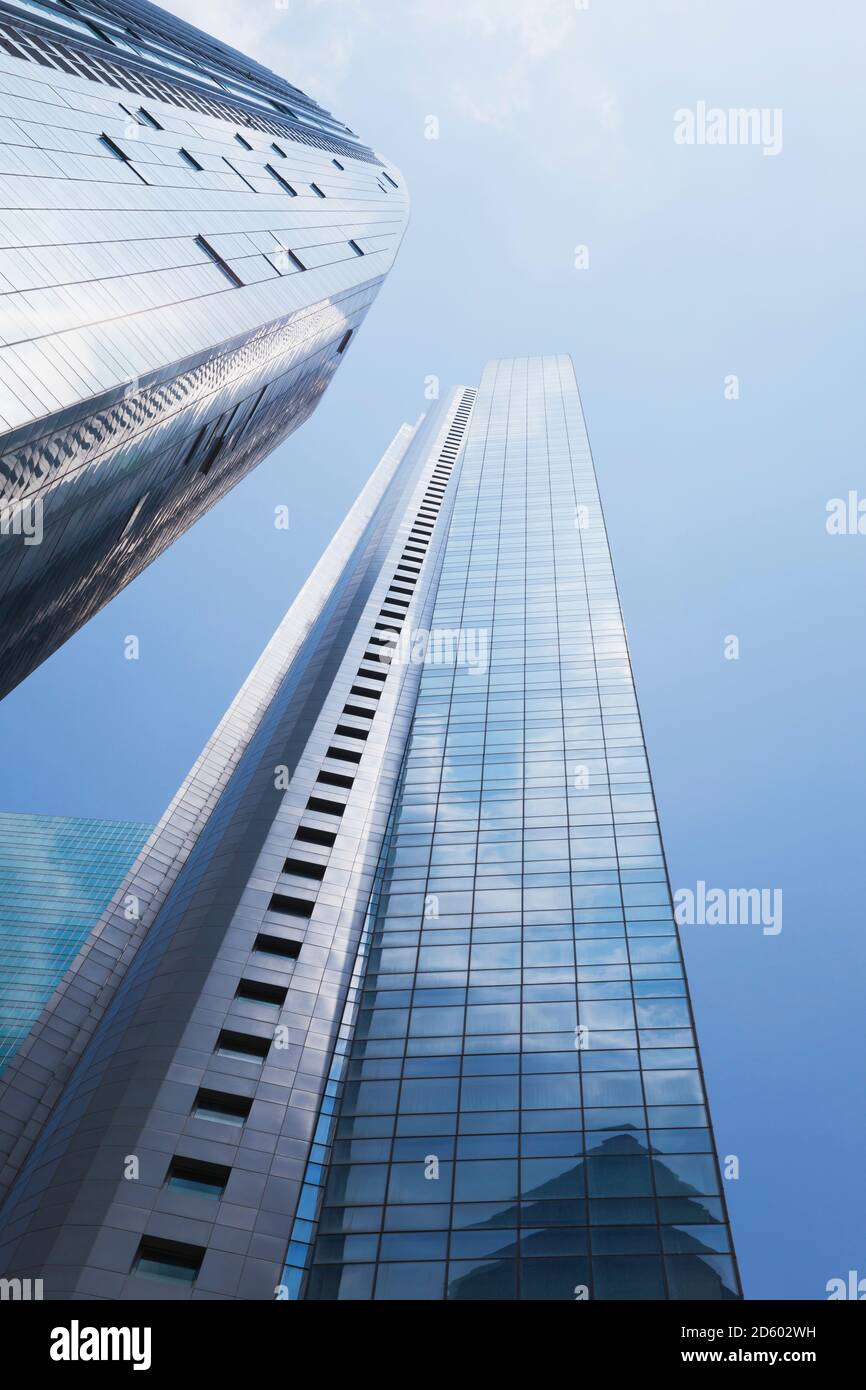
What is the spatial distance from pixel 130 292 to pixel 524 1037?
32807mm

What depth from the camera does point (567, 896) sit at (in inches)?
2023

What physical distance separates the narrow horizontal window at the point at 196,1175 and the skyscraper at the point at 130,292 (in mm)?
20844

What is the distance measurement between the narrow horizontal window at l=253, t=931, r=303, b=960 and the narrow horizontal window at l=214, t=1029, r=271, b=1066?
18.4 ft

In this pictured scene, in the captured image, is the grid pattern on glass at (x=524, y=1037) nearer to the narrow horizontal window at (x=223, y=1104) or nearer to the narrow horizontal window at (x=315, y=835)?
the narrow horizontal window at (x=223, y=1104)

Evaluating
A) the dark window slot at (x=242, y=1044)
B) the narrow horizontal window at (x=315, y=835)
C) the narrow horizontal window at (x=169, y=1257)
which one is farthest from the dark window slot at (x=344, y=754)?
the narrow horizontal window at (x=169, y=1257)

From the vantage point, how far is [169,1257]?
3300 cm

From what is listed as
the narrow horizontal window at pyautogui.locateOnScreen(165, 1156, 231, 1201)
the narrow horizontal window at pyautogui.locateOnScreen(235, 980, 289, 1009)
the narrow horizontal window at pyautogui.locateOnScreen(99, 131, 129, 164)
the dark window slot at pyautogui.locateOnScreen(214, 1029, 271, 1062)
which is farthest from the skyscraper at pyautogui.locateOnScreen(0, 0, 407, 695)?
the narrow horizontal window at pyautogui.locateOnScreen(165, 1156, 231, 1201)

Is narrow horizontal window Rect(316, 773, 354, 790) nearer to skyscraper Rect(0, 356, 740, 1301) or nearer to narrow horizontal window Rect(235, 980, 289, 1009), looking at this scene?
skyscraper Rect(0, 356, 740, 1301)

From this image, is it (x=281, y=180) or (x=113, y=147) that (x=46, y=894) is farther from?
(x=113, y=147)

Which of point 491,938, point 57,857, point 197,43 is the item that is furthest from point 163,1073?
point 197,43

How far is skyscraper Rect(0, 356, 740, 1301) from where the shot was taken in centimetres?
3347

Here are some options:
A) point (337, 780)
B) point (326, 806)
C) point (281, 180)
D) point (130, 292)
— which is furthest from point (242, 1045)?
point (281, 180)

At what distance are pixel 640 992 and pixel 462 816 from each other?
18.0 m

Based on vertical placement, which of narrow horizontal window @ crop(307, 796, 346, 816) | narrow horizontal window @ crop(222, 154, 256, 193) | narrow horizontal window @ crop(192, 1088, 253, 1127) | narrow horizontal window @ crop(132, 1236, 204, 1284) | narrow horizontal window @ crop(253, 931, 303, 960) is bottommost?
narrow horizontal window @ crop(132, 1236, 204, 1284)
